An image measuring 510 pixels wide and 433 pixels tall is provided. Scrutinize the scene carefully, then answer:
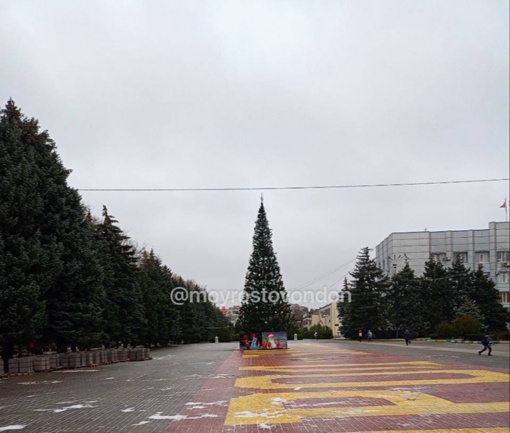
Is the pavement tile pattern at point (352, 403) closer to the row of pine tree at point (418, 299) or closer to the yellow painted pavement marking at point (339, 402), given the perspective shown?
the yellow painted pavement marking at point (339, 402)

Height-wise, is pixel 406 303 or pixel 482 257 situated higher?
pixel 482 257

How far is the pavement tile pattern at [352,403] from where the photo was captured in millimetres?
8914

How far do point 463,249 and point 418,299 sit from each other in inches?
646

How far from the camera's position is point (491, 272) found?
238 ft

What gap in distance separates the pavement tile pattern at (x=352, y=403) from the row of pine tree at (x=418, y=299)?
44068 mm

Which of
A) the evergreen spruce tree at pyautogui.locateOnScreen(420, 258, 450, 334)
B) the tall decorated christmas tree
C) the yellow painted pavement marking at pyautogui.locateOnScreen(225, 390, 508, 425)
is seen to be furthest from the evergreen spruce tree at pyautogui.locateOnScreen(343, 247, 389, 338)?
the yellow painted pavement marking at pyautogui.locateOnScreen(225, 390, 508, 425)

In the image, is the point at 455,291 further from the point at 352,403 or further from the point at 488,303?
the point at 352,403

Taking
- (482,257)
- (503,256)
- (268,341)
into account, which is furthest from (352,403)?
(482,257)

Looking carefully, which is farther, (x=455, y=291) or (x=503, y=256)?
(x=503, y=256)

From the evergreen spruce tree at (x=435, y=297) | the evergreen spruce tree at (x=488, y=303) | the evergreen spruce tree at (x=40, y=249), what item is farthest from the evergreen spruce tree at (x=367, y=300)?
the evergreen spruce tree at (x=40, y=249)

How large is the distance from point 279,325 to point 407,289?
23.4m

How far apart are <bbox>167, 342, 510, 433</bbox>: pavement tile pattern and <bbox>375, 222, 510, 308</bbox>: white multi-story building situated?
193 ft

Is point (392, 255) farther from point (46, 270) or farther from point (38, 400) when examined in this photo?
point (38, 400)

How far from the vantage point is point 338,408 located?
34.7 ft
